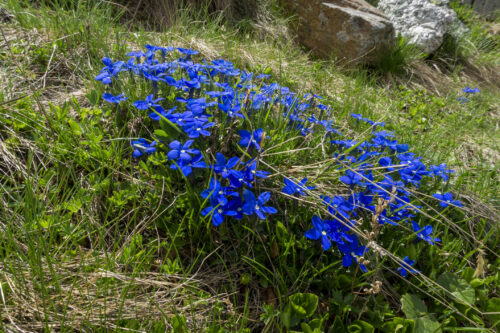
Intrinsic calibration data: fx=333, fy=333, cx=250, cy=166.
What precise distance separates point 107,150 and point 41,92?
0.88 metres

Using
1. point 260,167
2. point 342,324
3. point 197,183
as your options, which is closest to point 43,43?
point 197,183

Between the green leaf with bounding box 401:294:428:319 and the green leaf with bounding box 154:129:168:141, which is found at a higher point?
the green leaf with bounding box 154:129:168:141

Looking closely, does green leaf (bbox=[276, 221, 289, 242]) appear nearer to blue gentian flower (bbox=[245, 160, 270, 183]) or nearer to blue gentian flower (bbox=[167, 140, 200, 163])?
blue gentian flower (bbox=[245, 160, 270, 183])

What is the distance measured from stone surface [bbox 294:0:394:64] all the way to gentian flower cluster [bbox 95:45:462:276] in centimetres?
273

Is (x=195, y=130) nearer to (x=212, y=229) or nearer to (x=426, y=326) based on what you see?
(x=212, y=229)

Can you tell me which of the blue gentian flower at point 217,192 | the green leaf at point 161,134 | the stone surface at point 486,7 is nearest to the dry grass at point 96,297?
the blue gentian flower at point 217,192

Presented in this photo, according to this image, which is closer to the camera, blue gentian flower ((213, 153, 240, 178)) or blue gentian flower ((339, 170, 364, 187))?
blue gentian flower ((213, 153, 240, 178))

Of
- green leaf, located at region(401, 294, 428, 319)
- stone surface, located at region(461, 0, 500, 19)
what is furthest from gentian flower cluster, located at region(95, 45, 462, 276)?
stone surface, located at region(461, 0, 500, 19)

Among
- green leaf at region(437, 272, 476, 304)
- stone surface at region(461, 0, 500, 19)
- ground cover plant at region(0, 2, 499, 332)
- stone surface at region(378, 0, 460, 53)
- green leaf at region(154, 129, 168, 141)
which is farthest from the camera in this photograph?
stone surface at region(461, 0, 500, 19)

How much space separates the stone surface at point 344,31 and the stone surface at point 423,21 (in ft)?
2.51

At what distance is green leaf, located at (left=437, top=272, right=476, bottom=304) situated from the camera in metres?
1.47

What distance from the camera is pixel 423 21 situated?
5289 mm

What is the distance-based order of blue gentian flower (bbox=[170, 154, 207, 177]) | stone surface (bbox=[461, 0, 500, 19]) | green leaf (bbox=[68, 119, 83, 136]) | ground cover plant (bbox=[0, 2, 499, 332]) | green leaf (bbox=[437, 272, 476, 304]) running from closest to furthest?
ground cover plant (bbox=[0, 2, 499, 332]) < blue gentian flower (bbox=[170, 154, 207, 177]) < green leaf (bbox=[437, 272, 476, 304]) < green leaf (bbox=[68, 119, 83, 136]) < stone surface (bbox=[461, 0, 500, 19])

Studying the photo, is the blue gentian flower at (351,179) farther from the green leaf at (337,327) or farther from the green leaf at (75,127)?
the green leaf at (75,127)
